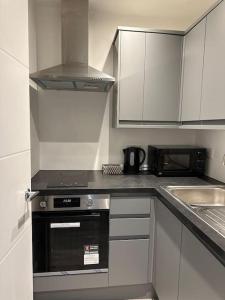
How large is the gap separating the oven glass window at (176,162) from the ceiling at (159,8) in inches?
50.9

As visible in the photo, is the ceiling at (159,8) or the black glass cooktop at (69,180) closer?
the black glass cooktop at (69,180)

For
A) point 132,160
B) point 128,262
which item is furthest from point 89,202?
point 132,160

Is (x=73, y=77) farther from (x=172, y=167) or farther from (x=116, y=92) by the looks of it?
(x=172, y=167)

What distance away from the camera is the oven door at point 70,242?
5.64ft

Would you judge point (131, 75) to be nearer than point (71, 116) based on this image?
Yes

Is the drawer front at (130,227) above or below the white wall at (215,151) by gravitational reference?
below

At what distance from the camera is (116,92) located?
2.07 m

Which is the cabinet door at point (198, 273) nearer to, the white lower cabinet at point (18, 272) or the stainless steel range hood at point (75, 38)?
the white lower cabinet at point (18, 272)

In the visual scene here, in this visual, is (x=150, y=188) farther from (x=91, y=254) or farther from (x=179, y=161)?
(x=91, y=254)

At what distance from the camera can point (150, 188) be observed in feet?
5.83

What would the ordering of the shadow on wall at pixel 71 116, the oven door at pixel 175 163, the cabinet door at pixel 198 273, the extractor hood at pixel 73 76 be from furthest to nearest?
1. the shadow on wall at pixel 71 116
2. the oven door at pixel 175 163
3. the extractor hood at pixel 73 76
4. the cabinet door at pixel 198 273

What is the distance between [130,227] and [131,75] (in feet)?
4.19

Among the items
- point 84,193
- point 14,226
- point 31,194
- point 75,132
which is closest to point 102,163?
point 75,132

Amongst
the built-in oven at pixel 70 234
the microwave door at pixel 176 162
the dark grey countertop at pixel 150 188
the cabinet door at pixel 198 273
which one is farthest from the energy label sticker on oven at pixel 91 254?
the microwave door at pixel 176 162
